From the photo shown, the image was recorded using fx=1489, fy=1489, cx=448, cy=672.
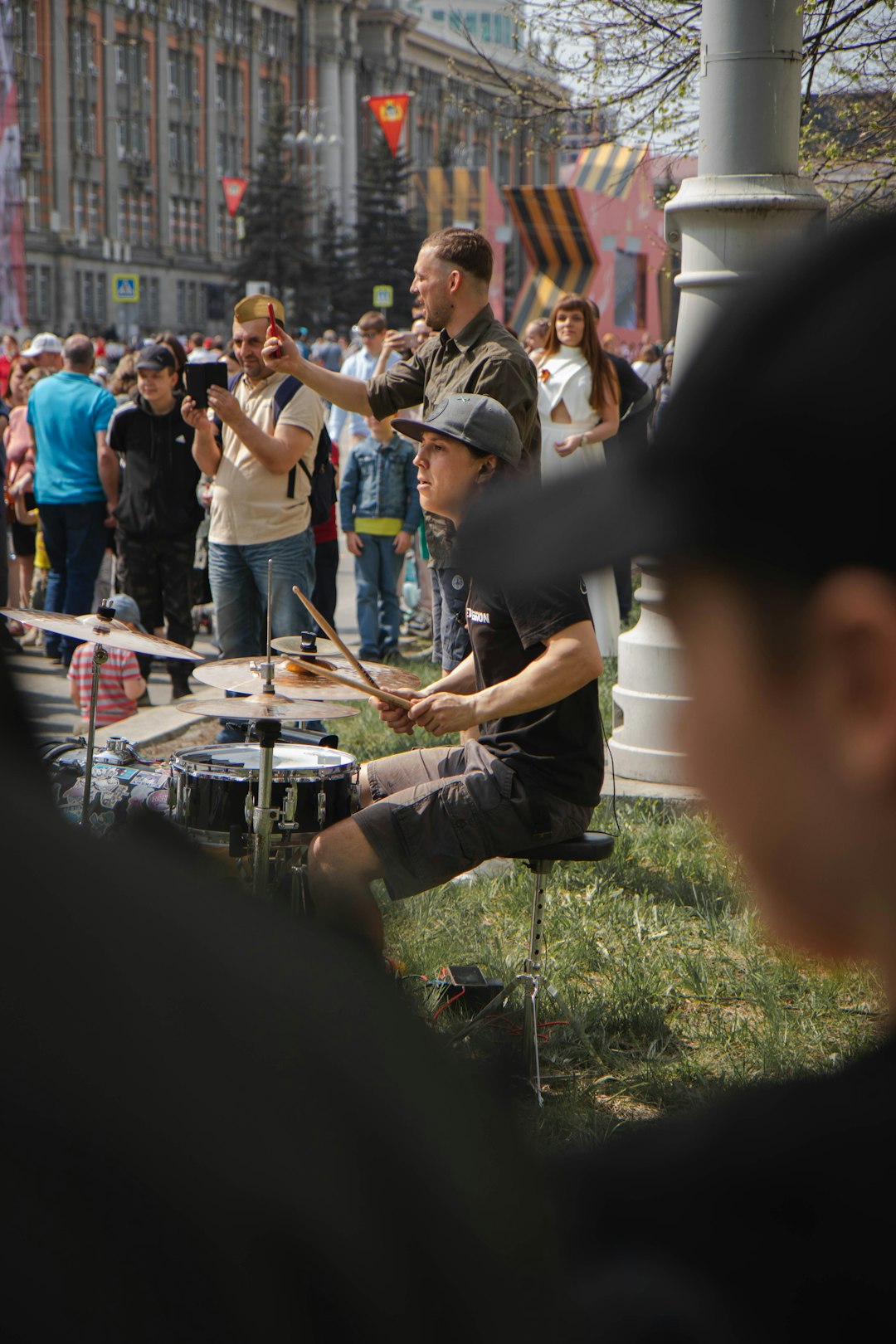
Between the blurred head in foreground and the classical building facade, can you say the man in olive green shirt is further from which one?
the classical building facade

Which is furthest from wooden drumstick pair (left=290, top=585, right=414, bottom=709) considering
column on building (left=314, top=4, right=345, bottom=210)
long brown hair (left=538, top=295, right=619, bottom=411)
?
column on building (left=314, top=4, right=345, bottom=210)

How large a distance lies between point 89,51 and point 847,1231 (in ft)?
237

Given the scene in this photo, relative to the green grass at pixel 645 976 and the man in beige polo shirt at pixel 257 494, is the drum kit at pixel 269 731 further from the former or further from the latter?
the man in beige polo shirt at pixel 257 494

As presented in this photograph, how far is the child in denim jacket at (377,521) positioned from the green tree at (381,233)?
194ft

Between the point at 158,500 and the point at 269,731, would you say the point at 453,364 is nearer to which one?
the point at 269,731

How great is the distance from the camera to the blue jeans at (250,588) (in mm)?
6387

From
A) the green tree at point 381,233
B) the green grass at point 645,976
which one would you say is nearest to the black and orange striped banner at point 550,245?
the green grass at point 645,976

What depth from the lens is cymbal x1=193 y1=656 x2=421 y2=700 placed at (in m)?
4.04

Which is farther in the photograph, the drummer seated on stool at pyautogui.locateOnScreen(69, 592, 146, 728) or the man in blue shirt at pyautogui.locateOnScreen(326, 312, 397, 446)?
the man in blue shirt at pyautogui.locateOnScreen(326, 312, 397, 446)

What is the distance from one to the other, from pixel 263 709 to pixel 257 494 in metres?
2.63

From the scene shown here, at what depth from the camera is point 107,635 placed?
4352 mm

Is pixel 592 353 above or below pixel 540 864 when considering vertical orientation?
above

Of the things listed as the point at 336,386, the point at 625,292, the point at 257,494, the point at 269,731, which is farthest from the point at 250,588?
the point at 625,292

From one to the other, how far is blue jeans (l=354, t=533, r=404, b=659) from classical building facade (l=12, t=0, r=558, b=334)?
45961 mm
